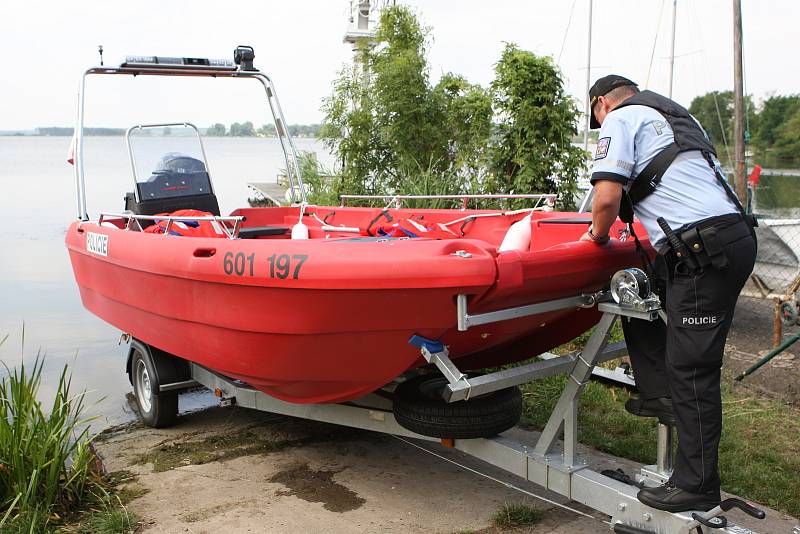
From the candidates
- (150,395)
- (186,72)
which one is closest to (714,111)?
(186,72)

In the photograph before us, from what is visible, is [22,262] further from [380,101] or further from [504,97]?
[504,97]

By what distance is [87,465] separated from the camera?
12.7ft

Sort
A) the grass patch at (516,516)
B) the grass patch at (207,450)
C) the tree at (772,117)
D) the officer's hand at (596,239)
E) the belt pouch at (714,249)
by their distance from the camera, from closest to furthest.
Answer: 1. the belt pouch at (714,249)
2. the officer's hand at (596,239)
3. the grass patch at (516,516)
4. the grass patch at (207,450)
5. the tree at (772,117)

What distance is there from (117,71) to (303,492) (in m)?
3.42

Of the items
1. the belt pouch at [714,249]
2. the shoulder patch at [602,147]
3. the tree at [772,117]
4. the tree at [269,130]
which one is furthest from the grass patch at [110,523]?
the tree at [772,117]

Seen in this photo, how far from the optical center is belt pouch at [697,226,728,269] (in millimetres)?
2777

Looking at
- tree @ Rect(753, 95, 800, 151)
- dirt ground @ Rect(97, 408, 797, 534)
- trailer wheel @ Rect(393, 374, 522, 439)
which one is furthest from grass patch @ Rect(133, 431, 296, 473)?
tree @ Rect(753, 95, 800, 151)

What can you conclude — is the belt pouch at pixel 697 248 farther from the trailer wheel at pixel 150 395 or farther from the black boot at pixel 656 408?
the trailer wheel at pixel 150 395

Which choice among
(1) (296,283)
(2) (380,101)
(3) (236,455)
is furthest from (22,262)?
(1) (296,283)

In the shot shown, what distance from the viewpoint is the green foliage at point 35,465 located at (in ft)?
11.5

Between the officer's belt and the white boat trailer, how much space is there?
319 millimetres

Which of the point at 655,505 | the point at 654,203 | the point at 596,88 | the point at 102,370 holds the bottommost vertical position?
the point at 102,370

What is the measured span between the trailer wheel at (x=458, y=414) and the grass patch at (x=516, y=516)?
1.34 feet

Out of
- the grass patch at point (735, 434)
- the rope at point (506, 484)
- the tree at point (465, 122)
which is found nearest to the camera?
the rope at point (506, 484)
